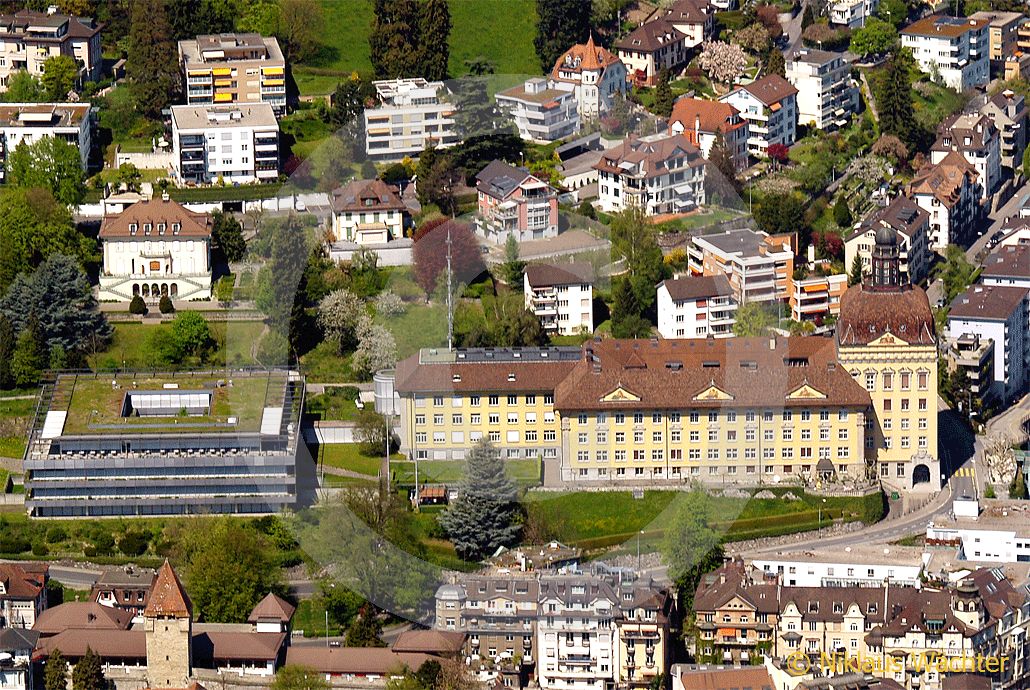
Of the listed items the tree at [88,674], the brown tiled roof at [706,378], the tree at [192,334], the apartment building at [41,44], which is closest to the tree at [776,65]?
the apartment building at [41,44]

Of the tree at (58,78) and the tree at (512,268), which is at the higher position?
the tree at (58,78)

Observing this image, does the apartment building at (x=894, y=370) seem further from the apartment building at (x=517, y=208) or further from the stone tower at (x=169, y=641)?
the stone tower at (x=169, y=641)

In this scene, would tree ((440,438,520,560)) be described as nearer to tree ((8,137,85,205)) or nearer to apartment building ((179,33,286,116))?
tree ((8,137,85,205))

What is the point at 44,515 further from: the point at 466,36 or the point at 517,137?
the point at 466,36

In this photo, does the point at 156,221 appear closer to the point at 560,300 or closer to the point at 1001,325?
the point at 560,300

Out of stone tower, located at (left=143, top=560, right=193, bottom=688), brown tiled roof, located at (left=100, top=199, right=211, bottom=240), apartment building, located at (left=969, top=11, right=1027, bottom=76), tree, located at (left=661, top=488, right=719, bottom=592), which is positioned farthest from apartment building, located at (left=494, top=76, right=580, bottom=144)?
stone tower, located at (left=143, top=560, right=193, bottom=688)

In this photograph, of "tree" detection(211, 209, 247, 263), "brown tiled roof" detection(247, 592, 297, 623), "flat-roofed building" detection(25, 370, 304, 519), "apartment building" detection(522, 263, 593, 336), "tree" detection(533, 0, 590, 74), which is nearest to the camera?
"brown tiled roof" detection(247, 592, 297, 623)

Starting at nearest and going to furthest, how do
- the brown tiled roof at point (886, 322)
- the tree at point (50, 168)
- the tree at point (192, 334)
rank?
the brown tiled roof at point (886, 322) < the tree at point (192, 334) < the tree at point (50, 168)
